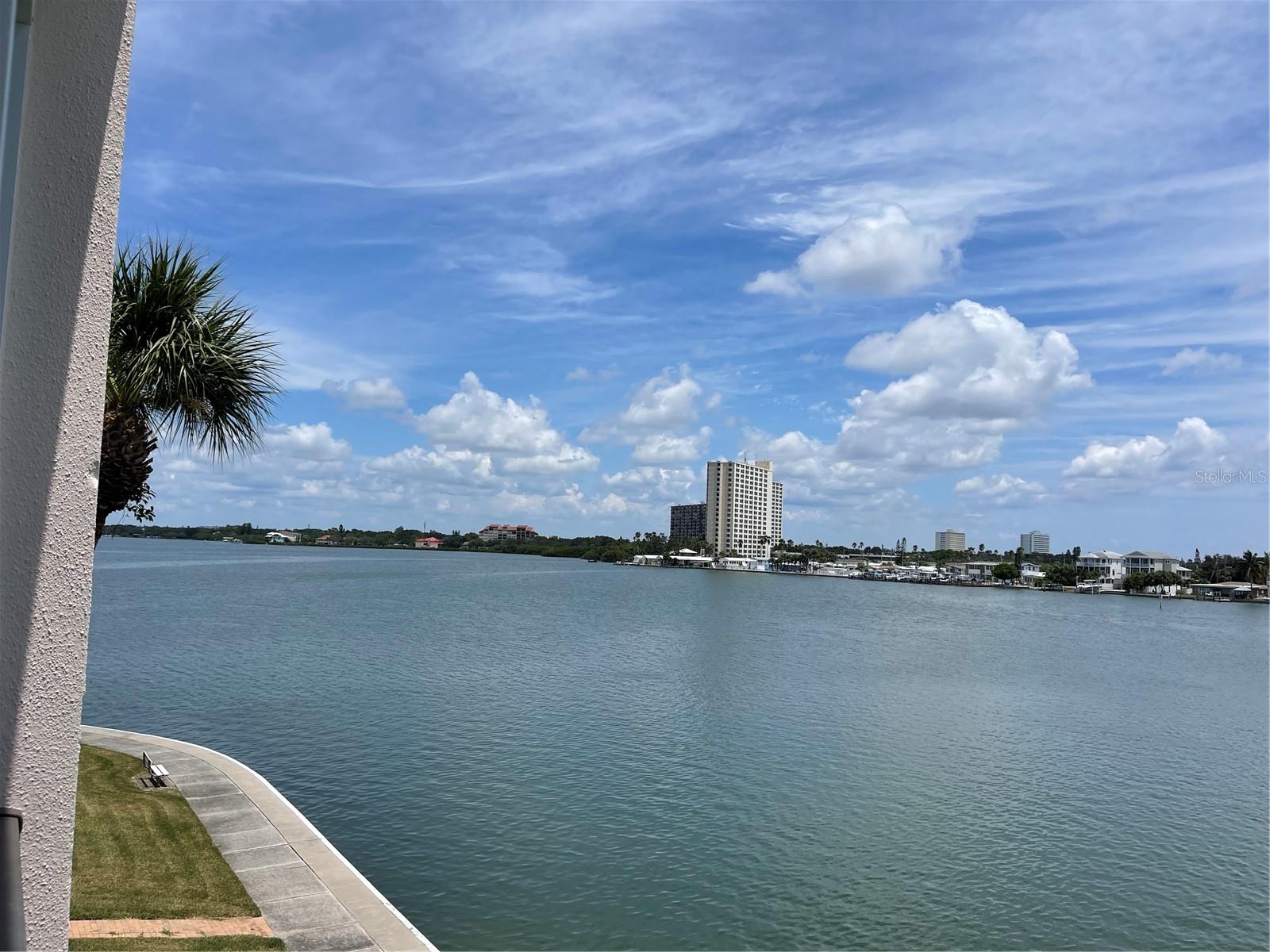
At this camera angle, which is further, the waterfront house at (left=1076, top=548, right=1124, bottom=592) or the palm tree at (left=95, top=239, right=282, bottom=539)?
the waterfront house at (left=1076, top=548, right=1124, bottom=592)

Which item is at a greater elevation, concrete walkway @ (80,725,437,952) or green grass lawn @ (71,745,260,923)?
green grass lawn @ (71,745,260,923)

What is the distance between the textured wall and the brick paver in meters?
8.10

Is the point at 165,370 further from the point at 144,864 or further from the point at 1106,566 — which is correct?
the point at 1106,566

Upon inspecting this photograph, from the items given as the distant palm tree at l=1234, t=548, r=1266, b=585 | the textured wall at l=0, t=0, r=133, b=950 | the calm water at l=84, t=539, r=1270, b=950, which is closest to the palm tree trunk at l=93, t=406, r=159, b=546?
the calm water at l=84, t=539, r=1270, b=950

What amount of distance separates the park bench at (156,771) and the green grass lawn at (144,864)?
345mm

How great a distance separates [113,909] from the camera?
9273 mm

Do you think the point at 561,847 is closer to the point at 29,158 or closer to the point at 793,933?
the point at 793,933

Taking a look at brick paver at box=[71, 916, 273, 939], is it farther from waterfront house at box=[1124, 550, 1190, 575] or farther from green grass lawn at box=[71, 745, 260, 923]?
waterfront house at box=[1124, 550, 1190, 575]

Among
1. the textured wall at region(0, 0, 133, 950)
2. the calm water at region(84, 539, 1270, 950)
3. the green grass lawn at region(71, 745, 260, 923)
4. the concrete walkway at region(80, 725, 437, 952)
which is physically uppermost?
the textured wall at region(0, 0, 133, 950)

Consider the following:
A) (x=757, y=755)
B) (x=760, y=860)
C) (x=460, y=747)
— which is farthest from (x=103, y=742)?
(x=757, y=755)

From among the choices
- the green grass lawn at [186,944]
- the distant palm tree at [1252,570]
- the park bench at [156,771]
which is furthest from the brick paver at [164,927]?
the distant palm tree at [1252,570]

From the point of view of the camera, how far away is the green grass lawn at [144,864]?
938cm

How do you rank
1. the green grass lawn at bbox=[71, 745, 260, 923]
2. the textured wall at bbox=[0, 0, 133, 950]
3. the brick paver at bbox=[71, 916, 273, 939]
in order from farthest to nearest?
the green grass lawn at bbox=[71, 745, 260, 923] → the brick paver at bbox=[71, 916, 273, 939] → the textured wall at bbox=[0, 0, 133, 950]

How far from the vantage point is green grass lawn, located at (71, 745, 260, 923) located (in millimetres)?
9375
